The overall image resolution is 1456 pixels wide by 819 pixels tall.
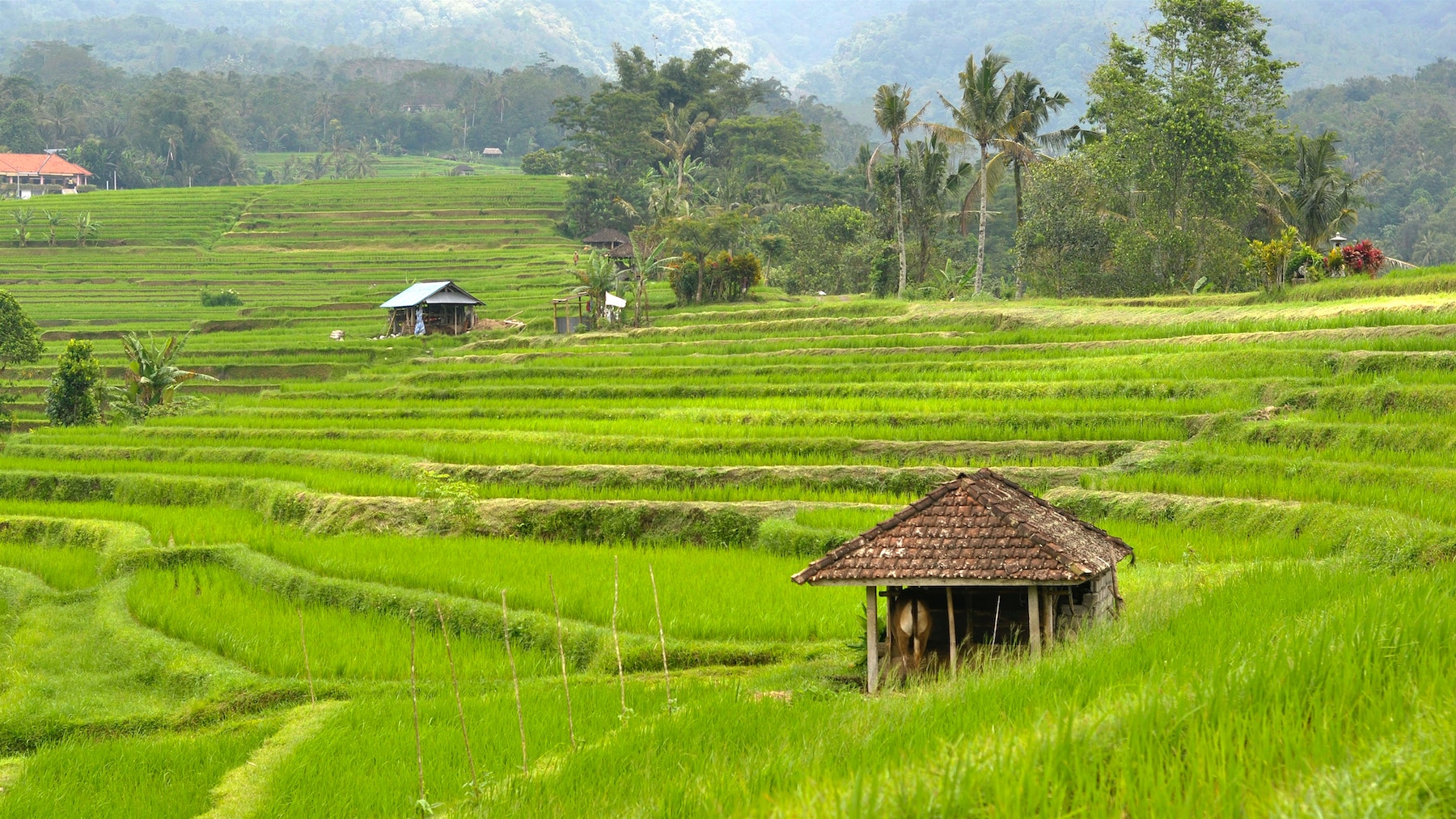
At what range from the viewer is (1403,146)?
68.2 meters

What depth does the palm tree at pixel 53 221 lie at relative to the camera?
55844 mm

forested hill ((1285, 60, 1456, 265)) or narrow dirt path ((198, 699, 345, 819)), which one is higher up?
forested hill ((1285, 60, 1456, 265))

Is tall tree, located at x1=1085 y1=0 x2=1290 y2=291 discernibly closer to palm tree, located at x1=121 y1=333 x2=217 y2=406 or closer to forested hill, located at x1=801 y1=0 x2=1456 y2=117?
palm tree, located at x1=121 y1=333 x2=217 y2=406

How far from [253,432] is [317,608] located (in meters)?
12.1

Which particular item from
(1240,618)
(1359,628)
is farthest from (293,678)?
(1359,628)

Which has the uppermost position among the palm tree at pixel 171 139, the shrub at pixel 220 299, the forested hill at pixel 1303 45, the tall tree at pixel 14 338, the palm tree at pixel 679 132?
the forested hill at pixel 1303 45

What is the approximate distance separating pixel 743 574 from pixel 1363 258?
16525 millimetres

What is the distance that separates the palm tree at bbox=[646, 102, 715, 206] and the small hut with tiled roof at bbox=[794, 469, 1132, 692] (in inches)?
2030

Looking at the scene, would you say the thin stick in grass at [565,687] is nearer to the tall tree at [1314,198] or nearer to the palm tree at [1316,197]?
the tall tree at [1314,198]

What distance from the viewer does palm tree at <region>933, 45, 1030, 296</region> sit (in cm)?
3222

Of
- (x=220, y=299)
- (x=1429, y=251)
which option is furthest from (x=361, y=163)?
(x=1429, y=251)

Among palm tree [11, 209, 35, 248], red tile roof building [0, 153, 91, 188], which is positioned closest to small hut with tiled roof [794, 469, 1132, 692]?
palm tree [11, 209, 35, 248]

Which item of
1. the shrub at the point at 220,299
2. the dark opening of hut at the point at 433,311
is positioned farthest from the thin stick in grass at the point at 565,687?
the shrub at the point at 220,299

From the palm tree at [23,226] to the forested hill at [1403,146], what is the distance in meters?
59.2
